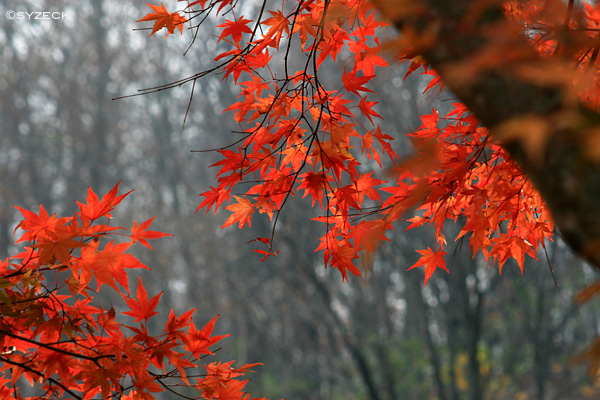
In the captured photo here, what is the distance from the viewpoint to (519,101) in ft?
2.25

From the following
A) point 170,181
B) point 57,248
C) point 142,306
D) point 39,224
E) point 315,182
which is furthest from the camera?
point 170,181

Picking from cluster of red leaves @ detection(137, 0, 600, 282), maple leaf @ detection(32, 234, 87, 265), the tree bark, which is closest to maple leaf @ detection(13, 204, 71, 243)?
maple leaf @ detection(32, 234, 87, 265)

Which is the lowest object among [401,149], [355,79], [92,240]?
[92,240]

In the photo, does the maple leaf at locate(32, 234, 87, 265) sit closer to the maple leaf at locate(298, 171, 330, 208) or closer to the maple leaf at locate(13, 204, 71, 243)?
the maple leaf at locate(13, 204, 71, 243)

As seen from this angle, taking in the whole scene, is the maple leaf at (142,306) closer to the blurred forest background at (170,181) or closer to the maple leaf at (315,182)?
the maple leaf at (315,182)

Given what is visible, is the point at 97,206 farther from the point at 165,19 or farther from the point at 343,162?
the point at 343,162

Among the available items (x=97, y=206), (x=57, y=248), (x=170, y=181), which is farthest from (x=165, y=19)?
(x=170, y=181)

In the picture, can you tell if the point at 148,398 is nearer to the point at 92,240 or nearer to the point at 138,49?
the point at 92,240

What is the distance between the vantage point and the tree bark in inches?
24.9

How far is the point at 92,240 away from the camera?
1.50 metres

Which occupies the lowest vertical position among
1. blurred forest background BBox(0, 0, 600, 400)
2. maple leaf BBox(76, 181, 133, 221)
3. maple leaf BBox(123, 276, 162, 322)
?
maple leaf BBox(123, 276, 162, 322)

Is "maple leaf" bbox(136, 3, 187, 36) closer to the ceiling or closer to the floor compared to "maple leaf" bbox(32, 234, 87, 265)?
closer to the ceiling

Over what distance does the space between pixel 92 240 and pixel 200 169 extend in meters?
10.5

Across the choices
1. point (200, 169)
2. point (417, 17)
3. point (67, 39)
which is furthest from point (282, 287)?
point (417, 17)
